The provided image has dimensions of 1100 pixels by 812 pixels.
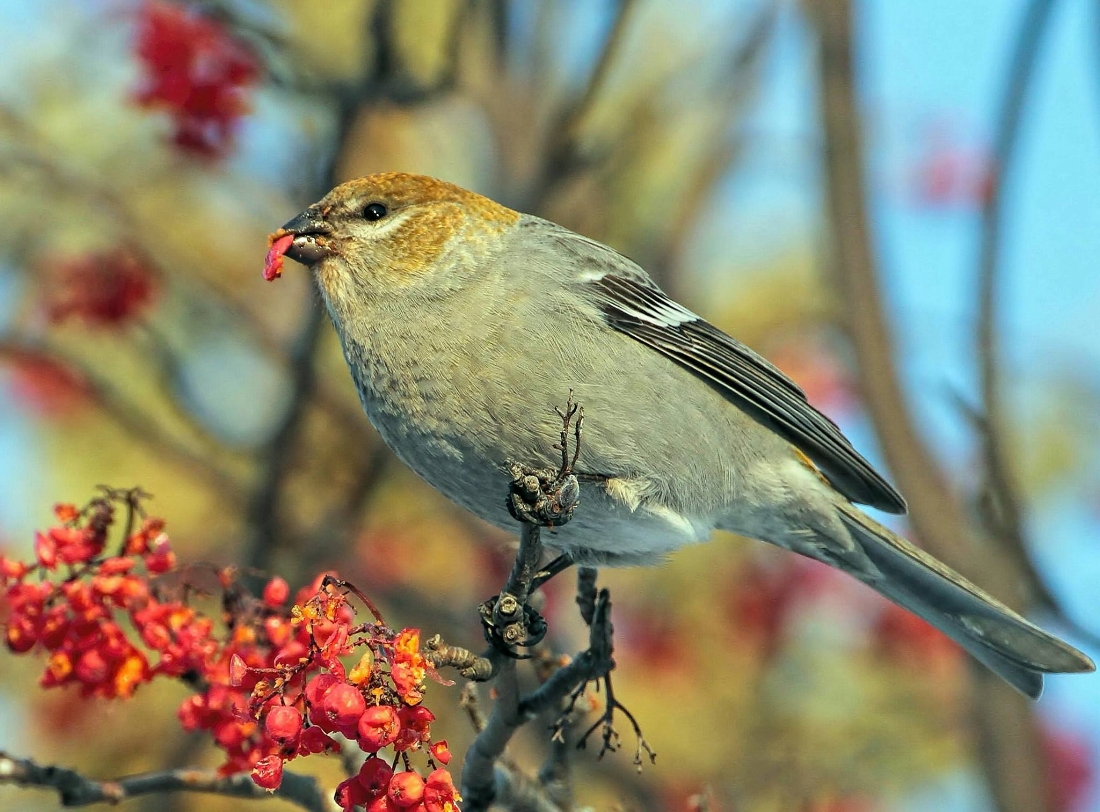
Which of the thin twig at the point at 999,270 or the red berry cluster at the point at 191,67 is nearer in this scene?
the thin twig at the point at 999,270

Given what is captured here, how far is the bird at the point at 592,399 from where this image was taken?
3.42 metres

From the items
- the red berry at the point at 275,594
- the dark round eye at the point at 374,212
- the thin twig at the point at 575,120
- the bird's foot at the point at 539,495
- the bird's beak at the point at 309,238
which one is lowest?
the red berry at the point at 275,594

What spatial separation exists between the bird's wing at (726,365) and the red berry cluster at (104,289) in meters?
2.13

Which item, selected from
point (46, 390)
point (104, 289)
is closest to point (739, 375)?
point (104, 289)

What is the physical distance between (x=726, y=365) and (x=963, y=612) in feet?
3.63

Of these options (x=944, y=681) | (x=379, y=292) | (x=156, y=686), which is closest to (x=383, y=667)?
(x=379, y=292)

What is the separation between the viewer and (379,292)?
3682 millimetres

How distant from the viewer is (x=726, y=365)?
4.01 metres

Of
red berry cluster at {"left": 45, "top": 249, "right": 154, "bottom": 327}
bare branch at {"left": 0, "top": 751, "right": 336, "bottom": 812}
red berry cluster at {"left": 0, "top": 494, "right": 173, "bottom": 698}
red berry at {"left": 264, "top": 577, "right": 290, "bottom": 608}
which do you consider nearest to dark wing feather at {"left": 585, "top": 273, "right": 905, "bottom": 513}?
red berry at {"left": 264, "top": 577, "right": 290, "bottom": 608}

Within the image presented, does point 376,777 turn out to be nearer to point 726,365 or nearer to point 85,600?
point 85,600

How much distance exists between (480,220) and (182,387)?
5.54 feet

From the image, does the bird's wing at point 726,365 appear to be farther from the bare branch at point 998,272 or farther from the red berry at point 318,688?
the red berry at point 318,688

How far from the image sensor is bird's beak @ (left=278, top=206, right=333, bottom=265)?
3.77m

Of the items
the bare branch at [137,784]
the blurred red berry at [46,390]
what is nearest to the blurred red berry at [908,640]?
the blurred red berry at [46,390]
